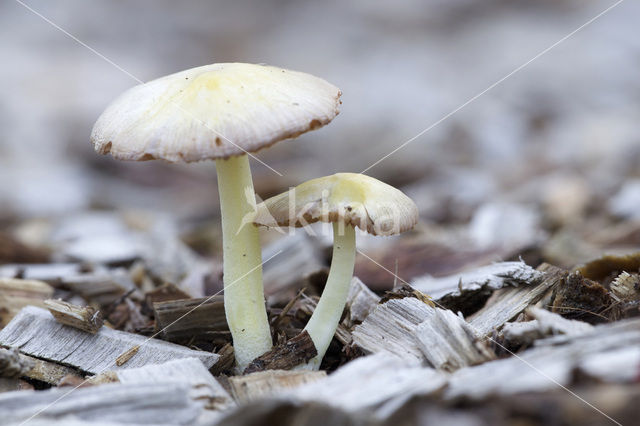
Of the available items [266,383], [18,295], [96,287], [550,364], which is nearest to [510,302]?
[550,364]

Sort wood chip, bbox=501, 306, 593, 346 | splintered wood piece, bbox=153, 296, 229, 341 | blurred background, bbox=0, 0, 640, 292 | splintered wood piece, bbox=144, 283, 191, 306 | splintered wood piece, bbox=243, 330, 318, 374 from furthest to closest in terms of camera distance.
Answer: blurred background, bbox=0, 0, 640, 292, splintered wood piece, bbox=144, 283, 191, 306, splintered wood piece, bbox=153, 296, 229, 341, splintered wood piece, bbox=243, 330, 318, 374, wood chip, bbox=501, 306, 593, 346

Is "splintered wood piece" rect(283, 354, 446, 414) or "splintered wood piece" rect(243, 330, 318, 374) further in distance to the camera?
"splintered wood piece" rect(243, 330, 318, 374)

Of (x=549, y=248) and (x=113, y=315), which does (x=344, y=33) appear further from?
(x=113, y=315)

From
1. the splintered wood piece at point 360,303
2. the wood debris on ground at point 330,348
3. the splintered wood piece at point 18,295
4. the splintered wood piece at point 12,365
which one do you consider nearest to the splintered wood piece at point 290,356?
the wood debris on ground at point 330,348

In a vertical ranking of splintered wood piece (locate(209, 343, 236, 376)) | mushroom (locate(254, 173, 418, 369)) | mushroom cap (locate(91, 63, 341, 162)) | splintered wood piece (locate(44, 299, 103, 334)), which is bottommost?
splintered wood piece (locate(209, 343, 236, 376))

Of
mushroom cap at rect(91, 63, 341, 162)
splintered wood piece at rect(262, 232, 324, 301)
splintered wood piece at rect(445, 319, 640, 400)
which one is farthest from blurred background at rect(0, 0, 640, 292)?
splintered wood piece at rect(445, 319, 640, 400)

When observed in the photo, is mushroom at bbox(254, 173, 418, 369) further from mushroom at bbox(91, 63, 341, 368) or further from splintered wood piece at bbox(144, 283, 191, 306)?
splintered wood piece at bbox(144, 283, 191, 306)
